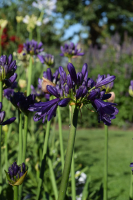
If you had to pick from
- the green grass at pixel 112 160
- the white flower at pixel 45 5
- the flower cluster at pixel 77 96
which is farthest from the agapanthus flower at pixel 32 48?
the white flower at pixel 45 5

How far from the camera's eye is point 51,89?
31.1 inches

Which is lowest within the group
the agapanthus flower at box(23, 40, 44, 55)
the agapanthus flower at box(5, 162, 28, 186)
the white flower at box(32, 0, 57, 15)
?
the agapanthus flower at box(5, 162, 28, 186)

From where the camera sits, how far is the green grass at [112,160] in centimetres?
260

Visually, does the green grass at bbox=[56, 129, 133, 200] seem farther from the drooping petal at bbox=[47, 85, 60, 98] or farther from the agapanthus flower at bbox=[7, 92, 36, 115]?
the drooping petal at bbox=[47, 85, 60, 98]

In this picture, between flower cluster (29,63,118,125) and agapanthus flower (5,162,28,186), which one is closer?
flower cluster (29,63,118,125)

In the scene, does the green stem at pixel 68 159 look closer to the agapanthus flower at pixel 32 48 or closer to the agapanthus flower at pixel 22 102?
the agapanthus flower at pixel 22 102

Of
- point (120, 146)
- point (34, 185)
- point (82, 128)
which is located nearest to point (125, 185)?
point (34, 185)

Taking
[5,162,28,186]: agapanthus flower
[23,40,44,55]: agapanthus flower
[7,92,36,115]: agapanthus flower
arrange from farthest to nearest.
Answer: [23,40,44,55]: agapanthus flower → [7,92,36,115]: agapanthus flower → [5,162,28,186]: agapanthus flower

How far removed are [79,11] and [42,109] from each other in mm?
18184

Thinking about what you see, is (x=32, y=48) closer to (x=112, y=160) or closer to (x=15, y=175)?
(x=15, y=175)

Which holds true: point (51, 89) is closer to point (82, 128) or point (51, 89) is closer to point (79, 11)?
point (82, 128)

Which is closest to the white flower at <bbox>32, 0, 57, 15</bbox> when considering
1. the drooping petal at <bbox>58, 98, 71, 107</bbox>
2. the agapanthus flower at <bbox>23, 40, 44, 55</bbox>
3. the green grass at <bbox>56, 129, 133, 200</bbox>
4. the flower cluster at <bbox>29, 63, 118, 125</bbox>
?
the agapanthus flower at <bbox>23, 40, 44, 55</bbox>

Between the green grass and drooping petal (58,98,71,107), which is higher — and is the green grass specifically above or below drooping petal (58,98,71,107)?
below

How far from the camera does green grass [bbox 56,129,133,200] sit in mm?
2598
